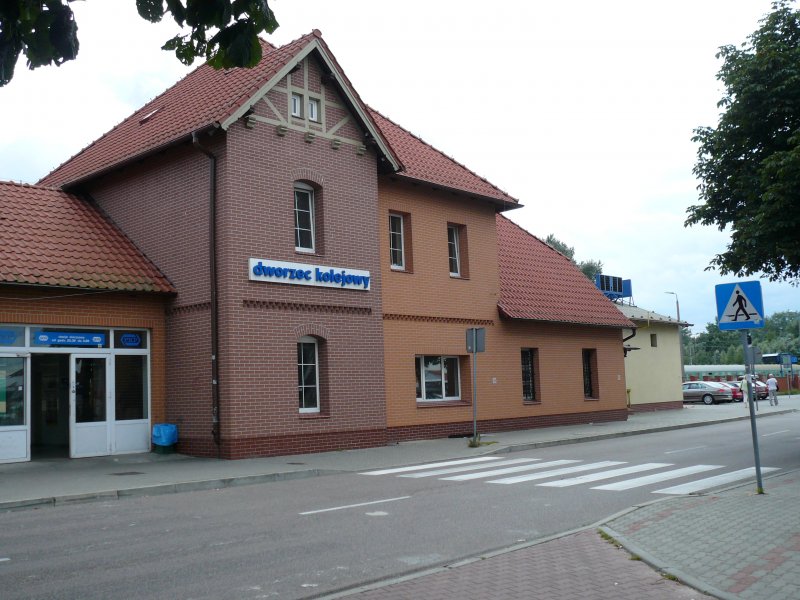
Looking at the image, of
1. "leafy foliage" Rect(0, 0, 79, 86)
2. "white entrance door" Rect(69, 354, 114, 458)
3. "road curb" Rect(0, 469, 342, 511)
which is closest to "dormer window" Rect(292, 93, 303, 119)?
"white entrance door" Rect(69, 354, 114, 458)

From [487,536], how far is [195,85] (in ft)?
55.0

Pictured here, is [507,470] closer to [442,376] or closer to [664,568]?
[442,376]

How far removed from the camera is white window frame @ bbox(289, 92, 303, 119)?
61.5 ft

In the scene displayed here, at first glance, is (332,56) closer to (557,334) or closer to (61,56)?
(557,334)

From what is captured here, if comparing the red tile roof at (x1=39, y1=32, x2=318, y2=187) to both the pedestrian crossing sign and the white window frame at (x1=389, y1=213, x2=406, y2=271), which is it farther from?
the pedestrian crossing sign

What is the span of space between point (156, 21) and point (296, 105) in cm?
1443

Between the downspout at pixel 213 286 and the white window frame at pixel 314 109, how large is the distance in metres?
2.74

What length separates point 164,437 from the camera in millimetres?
17625

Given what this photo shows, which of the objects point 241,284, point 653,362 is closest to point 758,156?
point 241,284

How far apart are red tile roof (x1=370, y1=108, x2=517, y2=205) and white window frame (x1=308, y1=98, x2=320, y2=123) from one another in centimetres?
292

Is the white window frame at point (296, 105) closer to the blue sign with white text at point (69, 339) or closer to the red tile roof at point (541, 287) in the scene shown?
the blue sign with white text at point (69, 339)

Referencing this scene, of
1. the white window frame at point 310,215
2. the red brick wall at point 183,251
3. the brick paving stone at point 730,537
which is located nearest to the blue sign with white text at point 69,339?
the red brick wall at point 183,251

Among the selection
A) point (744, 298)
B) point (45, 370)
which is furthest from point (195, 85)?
point (744, 298)

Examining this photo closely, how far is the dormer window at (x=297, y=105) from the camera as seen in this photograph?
61.7 feet
